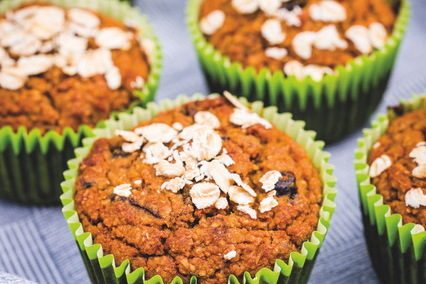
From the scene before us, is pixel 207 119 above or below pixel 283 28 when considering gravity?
below

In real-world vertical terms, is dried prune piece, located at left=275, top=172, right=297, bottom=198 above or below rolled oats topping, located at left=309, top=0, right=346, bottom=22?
below

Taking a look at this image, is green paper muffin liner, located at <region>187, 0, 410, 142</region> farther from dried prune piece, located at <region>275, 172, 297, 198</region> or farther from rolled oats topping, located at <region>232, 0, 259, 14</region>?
dried prune piece, located at <region>275, 172, 297, 198</region>

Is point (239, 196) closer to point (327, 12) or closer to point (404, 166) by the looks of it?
point (404, 166)

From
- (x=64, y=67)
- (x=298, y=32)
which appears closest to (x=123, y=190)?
(x=64, y=67)

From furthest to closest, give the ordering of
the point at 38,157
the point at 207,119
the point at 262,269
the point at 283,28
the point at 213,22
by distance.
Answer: the point at 213,22 → the point at 283,28 → the point at 38,157 → the point at 207,119 → the point at 262,269

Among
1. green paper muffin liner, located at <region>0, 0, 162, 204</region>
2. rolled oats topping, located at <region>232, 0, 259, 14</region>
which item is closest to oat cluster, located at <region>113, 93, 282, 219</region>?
green paper muffin liner, located at <region>0, 0, 162, 204</region>

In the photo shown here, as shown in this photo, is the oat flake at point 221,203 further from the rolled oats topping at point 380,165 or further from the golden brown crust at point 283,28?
the golden brown crust at point 283,28
